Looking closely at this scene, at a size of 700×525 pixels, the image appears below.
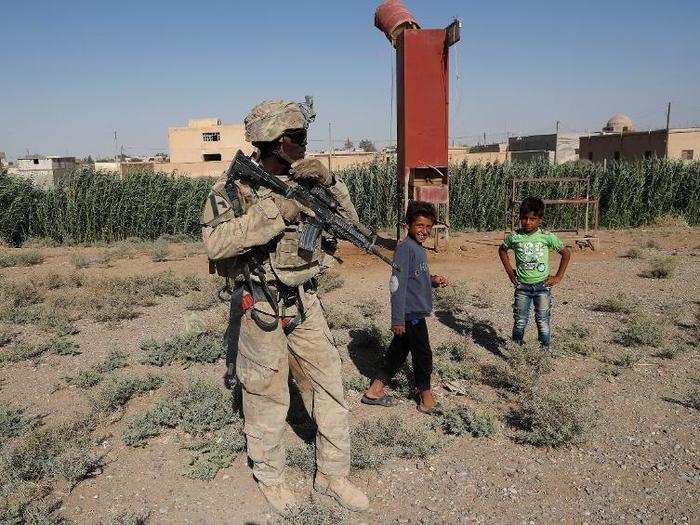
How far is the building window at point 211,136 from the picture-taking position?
1257 inches

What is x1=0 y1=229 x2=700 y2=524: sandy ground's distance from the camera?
2.85 meters

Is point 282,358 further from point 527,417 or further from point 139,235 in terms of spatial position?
point 139,235

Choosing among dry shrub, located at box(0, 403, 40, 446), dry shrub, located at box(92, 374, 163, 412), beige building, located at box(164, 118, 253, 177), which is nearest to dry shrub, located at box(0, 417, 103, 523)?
dry shrub, located at box(0, 403, 40, 446)

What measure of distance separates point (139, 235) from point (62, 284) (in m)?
5.60

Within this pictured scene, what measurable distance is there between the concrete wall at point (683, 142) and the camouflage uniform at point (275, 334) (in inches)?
1089

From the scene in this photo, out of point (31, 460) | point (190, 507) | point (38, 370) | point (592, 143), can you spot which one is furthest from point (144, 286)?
point (592, 143)

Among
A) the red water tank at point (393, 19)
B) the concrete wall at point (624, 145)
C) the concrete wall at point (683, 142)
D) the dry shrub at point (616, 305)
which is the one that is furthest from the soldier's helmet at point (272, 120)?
the concrete wall at point (683, 142)

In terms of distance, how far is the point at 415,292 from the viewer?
3.63 meters

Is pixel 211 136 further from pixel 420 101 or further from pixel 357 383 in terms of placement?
pixel 357 383

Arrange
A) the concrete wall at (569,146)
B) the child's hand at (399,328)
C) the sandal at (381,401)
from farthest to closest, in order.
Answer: the concrete wall at (569,146) → the sandal at (381,401) → the child's hand at (399,328)

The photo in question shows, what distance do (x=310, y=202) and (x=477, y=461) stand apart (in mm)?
2019

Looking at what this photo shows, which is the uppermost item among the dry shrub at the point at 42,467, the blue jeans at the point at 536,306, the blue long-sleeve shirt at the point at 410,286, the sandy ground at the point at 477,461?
the blue long-sleeve shirt at the point at 410,286

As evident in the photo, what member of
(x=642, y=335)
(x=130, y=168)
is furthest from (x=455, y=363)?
(x=130, y=168)

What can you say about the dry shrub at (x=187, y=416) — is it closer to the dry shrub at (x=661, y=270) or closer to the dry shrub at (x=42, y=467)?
the dry shrub at (x=42, y=467)
